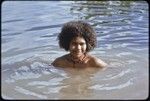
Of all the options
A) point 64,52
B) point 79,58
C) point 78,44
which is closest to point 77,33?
point 78,44

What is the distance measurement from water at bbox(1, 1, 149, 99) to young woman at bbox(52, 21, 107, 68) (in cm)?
11

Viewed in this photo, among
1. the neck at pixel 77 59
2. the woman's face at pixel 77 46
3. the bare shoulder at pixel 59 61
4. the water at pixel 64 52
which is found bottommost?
the water at pixel 64 52

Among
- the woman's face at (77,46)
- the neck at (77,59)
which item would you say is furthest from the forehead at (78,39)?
the neck at (77,59)

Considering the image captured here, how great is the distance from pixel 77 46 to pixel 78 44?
1.7 inches

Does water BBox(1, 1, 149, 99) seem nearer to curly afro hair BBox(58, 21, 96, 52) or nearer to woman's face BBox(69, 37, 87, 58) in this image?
woman's face BBox(69, 37, 87, 58)

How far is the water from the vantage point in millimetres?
4512

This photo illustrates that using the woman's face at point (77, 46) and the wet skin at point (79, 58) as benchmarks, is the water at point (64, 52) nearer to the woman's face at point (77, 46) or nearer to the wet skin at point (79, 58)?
the wet skin at point (79, 58)

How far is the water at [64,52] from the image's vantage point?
14.8ft

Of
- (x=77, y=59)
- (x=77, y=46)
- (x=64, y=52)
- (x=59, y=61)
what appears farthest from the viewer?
(x=64, y=52)

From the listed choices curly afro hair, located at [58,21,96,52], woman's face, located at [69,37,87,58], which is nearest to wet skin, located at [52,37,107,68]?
woman's face, located at [69,37,87,58]

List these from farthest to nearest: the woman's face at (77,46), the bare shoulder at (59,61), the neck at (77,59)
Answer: the bare shoulder at (59,61) → the neck at (77,59) → the woman's face at (77,46)

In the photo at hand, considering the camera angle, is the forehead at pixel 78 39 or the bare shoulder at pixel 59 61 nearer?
the forehead at pixel 78 39

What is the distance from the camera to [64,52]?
20.8ft

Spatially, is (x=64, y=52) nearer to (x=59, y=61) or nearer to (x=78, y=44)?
(x=59, y=61)
